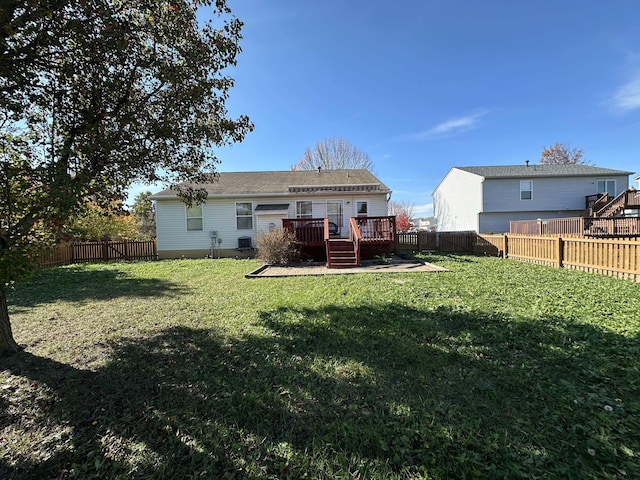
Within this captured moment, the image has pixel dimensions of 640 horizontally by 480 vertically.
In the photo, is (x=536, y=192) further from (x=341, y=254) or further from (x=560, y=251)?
(x=341, y=254)

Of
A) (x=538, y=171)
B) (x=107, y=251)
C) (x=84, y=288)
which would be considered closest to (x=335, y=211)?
(x=84, y=288)

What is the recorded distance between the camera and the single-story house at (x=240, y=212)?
15.3 meters

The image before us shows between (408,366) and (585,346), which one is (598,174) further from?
(408,366)

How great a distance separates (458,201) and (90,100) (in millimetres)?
26542

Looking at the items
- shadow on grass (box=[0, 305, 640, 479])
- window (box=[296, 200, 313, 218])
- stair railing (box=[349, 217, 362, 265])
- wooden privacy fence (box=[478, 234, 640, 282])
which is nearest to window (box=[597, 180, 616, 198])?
wooden privacy fence (box=[478, 234, 640, 282])

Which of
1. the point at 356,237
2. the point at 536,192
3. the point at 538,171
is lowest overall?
the point at 356,237

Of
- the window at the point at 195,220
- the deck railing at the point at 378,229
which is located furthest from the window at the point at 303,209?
the window at the point at 195,220

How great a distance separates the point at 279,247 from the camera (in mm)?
11266

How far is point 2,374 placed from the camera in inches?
127

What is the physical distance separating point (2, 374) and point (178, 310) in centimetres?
247

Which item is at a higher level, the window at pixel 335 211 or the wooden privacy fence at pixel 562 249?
the window at pixel 335 211

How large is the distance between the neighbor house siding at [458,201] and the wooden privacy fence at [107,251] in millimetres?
22274

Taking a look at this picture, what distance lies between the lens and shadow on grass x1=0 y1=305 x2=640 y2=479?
6.33 ft

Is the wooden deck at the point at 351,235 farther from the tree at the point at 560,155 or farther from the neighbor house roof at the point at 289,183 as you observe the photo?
the tree at the point at 560,155
